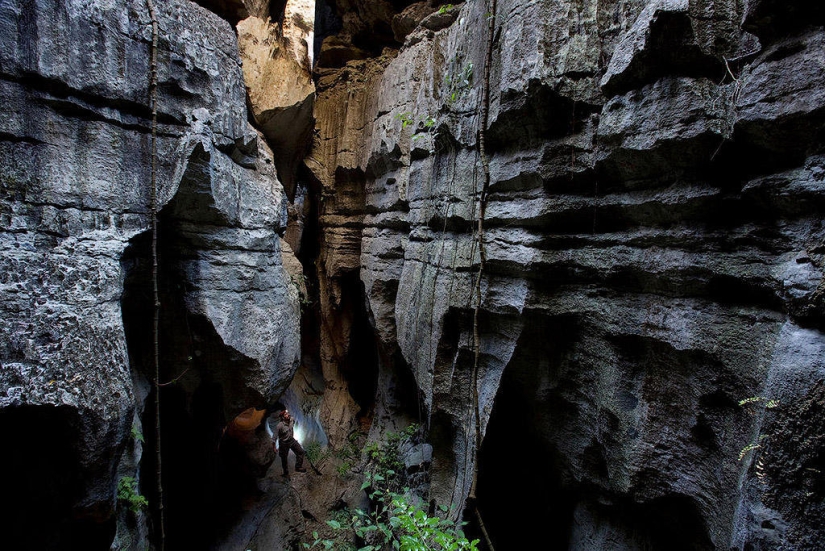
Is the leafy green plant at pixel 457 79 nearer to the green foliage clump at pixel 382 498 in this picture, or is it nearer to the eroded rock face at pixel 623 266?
the eroded rock face at pixel 623 266

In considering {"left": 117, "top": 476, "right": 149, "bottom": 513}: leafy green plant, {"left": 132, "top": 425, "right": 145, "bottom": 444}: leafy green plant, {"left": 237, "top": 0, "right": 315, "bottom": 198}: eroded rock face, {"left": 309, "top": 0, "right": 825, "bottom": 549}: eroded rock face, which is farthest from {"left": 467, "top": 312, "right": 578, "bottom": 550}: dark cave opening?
{"left": 237, "top": 0, "right": 315, "bottom": 198}: eroded rock face

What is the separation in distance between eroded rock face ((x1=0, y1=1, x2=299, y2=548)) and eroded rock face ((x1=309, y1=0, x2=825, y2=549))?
2779mm

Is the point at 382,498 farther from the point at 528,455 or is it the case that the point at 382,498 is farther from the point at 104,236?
the point at 104,236

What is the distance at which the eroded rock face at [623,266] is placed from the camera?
8.69 ft

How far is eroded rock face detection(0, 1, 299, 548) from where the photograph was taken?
3.95 metres

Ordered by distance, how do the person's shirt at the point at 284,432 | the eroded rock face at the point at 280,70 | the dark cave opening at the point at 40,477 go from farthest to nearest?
1. the person's shirt at the point at 284,432
2. the eroded rock face at the point at 280,70
3. the dark cave opening at the point at 40,477

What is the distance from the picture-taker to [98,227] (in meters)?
4.54

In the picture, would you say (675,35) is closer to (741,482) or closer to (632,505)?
(741,482)

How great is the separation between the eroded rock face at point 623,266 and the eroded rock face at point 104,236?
2.78 m

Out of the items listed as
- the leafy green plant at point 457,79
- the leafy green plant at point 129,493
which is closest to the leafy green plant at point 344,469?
the leafy green plant at point 129,493

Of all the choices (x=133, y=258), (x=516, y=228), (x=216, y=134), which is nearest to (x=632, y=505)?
(x=516, y=228)

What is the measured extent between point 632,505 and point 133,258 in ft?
20.0

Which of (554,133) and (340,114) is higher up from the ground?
(340,114)

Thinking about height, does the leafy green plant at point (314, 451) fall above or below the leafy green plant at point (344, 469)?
below
